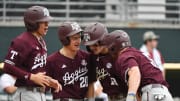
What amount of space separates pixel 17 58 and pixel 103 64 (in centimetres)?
106

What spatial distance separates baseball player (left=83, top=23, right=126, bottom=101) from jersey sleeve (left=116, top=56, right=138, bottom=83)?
624mm

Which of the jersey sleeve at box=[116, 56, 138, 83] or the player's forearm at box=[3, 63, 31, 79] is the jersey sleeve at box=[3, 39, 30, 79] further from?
the jersey sleeve at box=[116, 56, 138, 83]

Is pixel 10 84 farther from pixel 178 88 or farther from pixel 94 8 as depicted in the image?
pixel 94 8

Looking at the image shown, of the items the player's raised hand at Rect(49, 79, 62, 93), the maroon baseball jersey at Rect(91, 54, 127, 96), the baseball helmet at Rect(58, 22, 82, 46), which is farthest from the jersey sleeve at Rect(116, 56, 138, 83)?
the baseball helmet at Rect(58, 22, 82, 46)

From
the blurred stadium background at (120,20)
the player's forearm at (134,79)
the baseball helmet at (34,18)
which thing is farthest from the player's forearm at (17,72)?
the blurred stadium background at (120,20)

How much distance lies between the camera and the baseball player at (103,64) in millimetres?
7977

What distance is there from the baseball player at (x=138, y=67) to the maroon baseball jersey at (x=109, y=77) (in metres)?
0.23

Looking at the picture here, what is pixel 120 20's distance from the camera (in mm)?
14242

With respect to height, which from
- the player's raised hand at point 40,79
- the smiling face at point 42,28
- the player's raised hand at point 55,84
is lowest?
the player's raised hand at point 55,84

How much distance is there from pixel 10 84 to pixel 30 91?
0.77 ft

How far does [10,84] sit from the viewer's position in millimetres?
7543

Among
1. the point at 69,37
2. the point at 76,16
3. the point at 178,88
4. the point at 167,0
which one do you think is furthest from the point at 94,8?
the point at 69,37

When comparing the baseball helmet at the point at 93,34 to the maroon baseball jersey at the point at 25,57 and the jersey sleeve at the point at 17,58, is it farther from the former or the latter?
the jersey sleeve at the point at 17,58

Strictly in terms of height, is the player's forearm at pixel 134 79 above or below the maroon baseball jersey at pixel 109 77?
above
